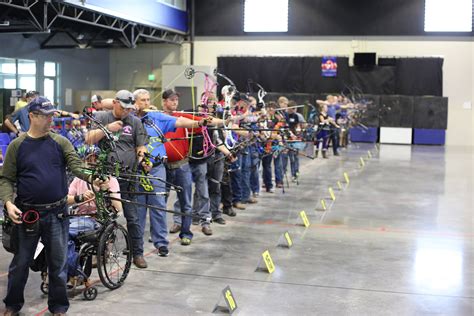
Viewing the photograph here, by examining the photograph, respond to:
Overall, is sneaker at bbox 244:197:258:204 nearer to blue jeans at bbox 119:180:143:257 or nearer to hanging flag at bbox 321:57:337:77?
blue jeans at bbox 119:180:143:257

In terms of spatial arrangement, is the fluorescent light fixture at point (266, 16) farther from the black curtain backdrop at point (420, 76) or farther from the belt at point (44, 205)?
the belt at point (44, 205)

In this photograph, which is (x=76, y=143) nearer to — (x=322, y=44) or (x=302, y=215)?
(x=302, y=215)

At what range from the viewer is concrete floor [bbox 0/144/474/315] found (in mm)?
4840

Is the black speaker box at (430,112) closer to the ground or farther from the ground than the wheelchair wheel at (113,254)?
farther from the ground

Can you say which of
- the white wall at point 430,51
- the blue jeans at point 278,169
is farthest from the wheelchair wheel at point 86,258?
the white wall at point 430,51

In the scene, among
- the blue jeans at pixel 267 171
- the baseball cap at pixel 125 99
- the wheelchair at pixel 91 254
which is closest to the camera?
the wheelchair at pixel 91 254

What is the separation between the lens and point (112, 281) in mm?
5098

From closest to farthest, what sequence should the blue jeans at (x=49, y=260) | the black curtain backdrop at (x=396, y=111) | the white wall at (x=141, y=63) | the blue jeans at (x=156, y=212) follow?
1. the blue jeans at (x=49, y=260)
2. the blue jeans at (x=156, y=212)
3. the black curtain backdrop at (x=396, y=111)
4. the white wall at (x=141, y=63)

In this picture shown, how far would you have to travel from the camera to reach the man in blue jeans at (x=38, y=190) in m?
Answer: 4.04

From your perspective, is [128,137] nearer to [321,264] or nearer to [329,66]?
[321,264]

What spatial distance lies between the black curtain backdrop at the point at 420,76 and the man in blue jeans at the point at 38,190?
20.0m

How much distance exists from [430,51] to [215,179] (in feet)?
56.0

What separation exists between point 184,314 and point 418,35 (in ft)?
66.1

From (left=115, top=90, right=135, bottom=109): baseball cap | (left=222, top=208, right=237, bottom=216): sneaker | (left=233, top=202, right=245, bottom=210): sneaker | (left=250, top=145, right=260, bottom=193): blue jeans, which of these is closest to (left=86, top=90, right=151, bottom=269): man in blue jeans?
(left=115, top=90, right=135, bottom=109): baseball cap
